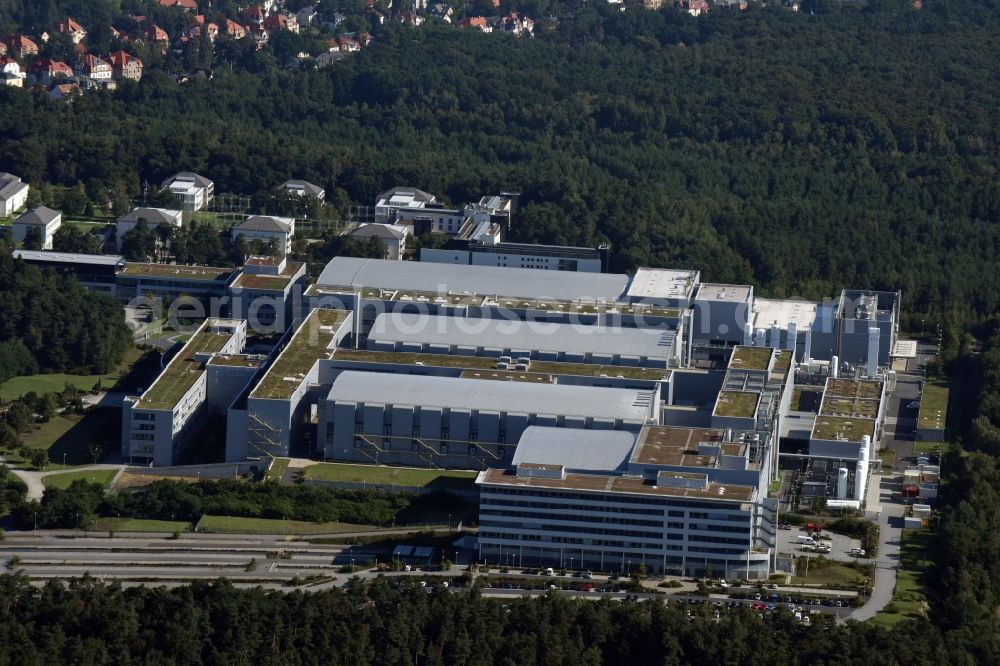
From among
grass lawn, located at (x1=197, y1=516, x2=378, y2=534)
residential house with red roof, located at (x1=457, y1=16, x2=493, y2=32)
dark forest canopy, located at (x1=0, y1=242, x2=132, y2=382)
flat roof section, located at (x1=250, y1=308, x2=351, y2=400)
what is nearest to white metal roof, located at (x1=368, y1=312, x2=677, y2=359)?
flat roof section, located at (x1=250, y1=308, x2=351, y2=400)

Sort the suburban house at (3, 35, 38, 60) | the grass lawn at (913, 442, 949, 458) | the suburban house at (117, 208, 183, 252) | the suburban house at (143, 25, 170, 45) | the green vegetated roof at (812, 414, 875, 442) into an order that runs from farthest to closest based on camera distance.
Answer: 1. the suburban house at (143, 25, 170, 45)
2. the suburban house at (3, 35, 38, 60)
3. the suburban house at (117, 208, 183, 252)
4. the grass lawn at (913, 442, 949, 458)
5. the green vegetated roof at (812, 414, 875, 442)

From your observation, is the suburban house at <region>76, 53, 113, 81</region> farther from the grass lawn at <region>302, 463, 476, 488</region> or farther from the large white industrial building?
the grass lawn at <region>302, 463, 476, 488</region>

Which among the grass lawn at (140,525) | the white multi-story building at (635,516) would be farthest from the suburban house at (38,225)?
the white multi-story building at (635,516)

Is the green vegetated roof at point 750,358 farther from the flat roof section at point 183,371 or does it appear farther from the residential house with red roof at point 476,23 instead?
the residential house with red roof at point 476,23

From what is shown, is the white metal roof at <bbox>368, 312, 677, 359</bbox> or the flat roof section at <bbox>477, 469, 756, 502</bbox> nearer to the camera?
the flat roof section at <bbox>477, 469, 756, 502</bbox>

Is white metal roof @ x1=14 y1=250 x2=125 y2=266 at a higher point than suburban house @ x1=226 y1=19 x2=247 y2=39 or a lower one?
lower

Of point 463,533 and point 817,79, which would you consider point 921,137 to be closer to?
point 817,79
